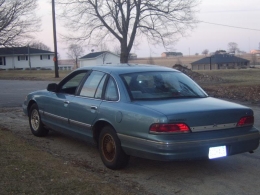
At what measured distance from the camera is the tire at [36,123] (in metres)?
8.20

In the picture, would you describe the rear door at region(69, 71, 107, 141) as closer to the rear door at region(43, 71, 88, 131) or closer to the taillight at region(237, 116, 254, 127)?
the rear door at region(43, 71, 88, 131)

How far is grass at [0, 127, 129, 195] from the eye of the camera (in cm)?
473

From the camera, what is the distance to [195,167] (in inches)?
242

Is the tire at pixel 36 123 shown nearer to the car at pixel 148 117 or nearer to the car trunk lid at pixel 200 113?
the car at pixel 148 117

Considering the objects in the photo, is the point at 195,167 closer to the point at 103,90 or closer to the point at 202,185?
the point at 202,185

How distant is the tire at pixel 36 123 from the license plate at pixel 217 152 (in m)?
3.89

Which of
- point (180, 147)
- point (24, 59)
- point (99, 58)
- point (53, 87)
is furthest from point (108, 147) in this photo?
point (99, 58)

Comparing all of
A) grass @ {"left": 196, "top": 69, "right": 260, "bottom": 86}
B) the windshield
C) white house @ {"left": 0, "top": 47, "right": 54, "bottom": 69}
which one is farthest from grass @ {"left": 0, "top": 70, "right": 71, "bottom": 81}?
the windshield

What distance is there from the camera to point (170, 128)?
5191 mm

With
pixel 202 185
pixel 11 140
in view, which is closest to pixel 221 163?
pixel 202 185

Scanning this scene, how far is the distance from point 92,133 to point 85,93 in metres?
0.77

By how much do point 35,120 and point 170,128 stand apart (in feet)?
13.1

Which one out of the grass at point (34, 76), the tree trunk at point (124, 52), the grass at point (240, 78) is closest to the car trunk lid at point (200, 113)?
the grass at point (240, 78)

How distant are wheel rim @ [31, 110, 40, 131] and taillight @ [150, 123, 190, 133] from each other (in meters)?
3.66
